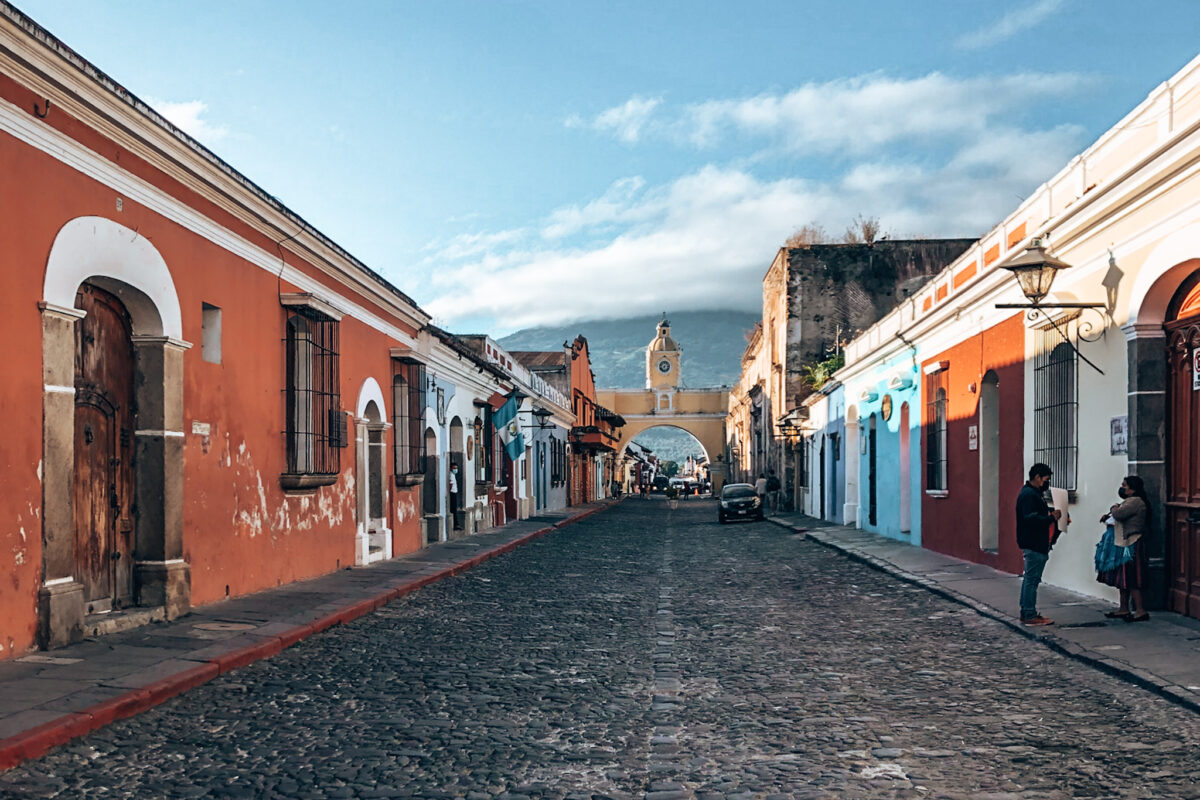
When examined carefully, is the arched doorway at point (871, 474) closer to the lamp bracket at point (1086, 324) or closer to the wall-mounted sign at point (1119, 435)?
the lamp bracket at point (1086, 324)

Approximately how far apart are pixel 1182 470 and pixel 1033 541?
139 centimetres

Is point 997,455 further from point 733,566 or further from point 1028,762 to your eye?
point 1028,762

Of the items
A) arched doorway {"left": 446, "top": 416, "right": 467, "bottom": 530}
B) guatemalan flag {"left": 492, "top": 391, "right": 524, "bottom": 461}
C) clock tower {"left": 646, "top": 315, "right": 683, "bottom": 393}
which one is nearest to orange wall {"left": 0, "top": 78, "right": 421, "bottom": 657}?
arched doorway {"left": 446, "top": 416, "right": 467, "bottom": 530}

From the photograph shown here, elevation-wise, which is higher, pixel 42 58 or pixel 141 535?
pixel 42 58

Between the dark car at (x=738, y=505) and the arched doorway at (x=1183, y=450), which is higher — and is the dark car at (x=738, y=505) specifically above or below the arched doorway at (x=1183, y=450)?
below

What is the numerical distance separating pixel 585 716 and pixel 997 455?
9.78 metres

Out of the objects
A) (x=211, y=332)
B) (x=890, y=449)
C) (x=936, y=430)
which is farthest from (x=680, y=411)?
(x=211, y=332)

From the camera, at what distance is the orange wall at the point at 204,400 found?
6656mm

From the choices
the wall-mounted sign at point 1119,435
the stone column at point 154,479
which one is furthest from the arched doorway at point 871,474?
the stone column at point 154,479

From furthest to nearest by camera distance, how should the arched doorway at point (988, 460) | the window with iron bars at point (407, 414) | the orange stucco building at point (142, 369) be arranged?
the window with iron bars at point (407, 414) < the arched doorway at point (988, 460) < the orange stucco building at point (142, 369)

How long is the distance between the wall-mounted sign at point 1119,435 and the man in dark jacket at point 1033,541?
1101mm

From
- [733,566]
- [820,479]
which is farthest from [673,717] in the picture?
[820,479]

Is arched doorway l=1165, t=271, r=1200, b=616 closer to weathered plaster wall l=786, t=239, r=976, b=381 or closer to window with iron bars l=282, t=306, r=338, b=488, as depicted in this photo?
window with iron bars l=282, t=306, r=338, b=488

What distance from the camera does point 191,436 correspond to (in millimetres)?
9219
